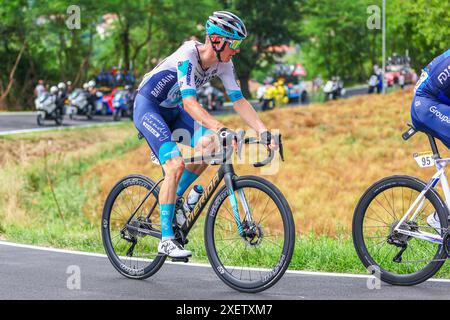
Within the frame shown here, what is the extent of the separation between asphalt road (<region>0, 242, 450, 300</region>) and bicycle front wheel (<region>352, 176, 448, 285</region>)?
16 cm

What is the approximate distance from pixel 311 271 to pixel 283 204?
1670 mm

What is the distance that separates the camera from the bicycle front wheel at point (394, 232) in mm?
7000

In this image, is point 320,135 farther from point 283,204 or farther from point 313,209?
point 283,204

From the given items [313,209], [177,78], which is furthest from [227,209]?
[313,209]

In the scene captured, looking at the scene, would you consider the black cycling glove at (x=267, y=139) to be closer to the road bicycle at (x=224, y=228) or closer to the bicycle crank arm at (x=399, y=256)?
the road bicycle at (x=224, y=228)

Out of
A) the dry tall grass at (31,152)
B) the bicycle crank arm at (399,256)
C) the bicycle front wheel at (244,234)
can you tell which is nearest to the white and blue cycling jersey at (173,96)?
the bicycle front wheel at (244,234)

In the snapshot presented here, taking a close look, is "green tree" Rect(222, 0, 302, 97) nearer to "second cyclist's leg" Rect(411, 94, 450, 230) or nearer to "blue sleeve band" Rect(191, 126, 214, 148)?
"blue sleeve band" Rect(191, 126, 214, 148)

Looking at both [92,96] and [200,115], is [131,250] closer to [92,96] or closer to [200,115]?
[200,115]

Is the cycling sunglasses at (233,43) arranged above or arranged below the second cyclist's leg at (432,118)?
above

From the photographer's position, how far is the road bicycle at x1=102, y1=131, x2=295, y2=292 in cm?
670

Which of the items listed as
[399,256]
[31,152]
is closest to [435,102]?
[399,256]

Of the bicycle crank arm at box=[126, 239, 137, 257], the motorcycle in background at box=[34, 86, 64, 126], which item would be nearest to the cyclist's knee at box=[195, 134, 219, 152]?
the bicycle crank arm at box=[126, 239, 137, 257]
